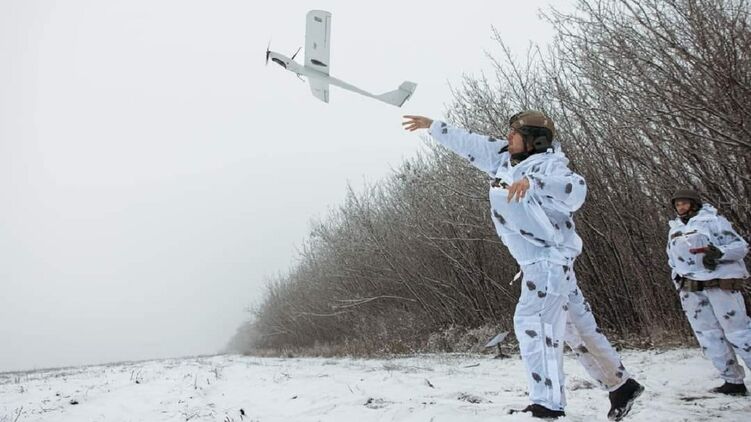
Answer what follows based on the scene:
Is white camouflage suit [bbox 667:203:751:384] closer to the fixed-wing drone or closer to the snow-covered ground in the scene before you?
the snow-covered ground

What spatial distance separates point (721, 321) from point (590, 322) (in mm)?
1844

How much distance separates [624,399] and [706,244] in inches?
79.3

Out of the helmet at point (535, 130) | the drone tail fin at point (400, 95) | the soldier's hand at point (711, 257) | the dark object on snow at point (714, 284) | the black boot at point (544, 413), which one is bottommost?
the black boot at point (544, 413)

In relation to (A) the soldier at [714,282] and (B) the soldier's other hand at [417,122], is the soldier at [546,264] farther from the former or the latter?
(A) the soldier at [714,282]

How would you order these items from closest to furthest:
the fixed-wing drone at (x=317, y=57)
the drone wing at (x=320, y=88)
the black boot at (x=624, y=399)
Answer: the black boot at (x=624, y=399) → the fixed-wing drone at (x=317, y=57) → the drone wing at (x=320, y=88)

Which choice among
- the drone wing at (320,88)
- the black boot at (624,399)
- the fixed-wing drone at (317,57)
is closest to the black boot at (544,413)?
the black boot at (624,399)

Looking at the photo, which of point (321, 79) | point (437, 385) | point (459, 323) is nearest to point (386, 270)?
point (459, 323)

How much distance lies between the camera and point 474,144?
137 inches

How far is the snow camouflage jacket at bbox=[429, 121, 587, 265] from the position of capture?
2.94 m

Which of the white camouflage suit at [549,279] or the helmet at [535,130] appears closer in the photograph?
the white camouflage suit at [549,279]

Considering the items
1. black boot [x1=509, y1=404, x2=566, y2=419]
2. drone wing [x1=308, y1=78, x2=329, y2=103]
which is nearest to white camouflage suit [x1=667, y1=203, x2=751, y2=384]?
black boot [x1=509, y1=404, x2=566, y2=419]

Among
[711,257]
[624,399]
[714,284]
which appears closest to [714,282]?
Result: [714,284]

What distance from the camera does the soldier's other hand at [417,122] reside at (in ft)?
12.4

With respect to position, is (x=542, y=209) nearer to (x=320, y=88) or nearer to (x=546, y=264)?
(x=546, y=264)
